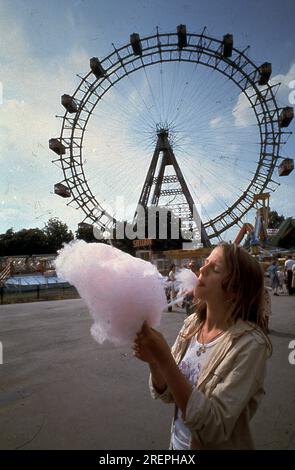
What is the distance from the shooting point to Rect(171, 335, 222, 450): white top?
141 centimetres

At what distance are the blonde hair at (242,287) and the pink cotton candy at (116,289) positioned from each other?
324 millimetres

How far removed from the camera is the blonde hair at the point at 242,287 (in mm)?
1437

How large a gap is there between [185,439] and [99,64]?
2909 cm

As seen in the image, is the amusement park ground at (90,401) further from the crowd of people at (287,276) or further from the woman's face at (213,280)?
the crowd of people at (287,276)

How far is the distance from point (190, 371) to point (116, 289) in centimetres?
56

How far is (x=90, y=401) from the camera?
3.62 meters

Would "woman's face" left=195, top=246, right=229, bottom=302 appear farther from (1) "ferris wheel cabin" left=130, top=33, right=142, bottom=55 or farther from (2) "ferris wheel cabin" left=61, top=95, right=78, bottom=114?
(1) "ferris wheel cabin" left=130, top=33, right=142, bottom=55

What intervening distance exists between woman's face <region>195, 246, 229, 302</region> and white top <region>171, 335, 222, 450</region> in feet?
0.57

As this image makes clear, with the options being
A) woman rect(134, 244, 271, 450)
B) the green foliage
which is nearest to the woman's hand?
woman rect(134, 244, 271, 450)

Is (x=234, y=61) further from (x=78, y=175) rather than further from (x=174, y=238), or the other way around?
(x=174, y=238)

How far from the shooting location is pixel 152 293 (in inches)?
49.6

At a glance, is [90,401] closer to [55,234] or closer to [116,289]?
[116,289]

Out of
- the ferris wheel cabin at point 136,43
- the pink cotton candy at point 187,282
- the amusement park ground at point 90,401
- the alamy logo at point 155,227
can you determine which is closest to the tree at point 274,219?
the alamy logo at point 155,227

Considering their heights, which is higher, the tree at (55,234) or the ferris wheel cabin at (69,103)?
the ferris wheel cabin at (69,103)
